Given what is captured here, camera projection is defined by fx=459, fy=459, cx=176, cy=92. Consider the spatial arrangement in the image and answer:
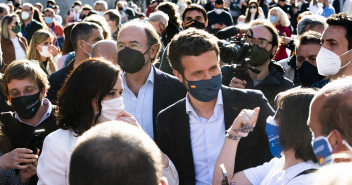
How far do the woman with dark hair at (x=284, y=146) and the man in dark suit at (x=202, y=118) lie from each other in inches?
9.9

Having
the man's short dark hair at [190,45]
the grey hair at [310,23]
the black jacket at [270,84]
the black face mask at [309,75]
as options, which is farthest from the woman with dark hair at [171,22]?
the man's short dark hair at [190,45]

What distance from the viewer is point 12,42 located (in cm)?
847

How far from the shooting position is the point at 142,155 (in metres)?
1.59

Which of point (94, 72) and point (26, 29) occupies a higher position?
point (94, 72)

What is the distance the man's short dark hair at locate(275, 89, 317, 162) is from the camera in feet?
8.36

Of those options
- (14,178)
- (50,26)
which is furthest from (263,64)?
(50,26)

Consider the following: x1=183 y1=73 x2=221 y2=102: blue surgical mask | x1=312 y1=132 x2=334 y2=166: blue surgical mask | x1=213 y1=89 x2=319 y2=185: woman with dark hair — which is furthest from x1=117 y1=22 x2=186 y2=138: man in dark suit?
x1=312 y1=132 x2=334 y2=166: blue surgical mask

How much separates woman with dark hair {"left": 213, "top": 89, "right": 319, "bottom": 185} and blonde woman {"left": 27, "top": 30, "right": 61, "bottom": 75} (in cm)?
451

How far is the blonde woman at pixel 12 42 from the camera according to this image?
8.34 meters

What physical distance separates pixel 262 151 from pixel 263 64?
70.2 inches

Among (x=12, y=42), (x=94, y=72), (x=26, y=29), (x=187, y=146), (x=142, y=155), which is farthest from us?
(x=26, y=29)

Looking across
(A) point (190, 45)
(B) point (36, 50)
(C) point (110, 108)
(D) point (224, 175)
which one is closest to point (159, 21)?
(B) point (36, 50)

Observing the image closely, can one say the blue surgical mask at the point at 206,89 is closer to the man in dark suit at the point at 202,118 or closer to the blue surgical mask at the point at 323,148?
the man in dark suit at the point at 202,118

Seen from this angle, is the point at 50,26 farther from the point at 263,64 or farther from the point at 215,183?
the point at 215,183
